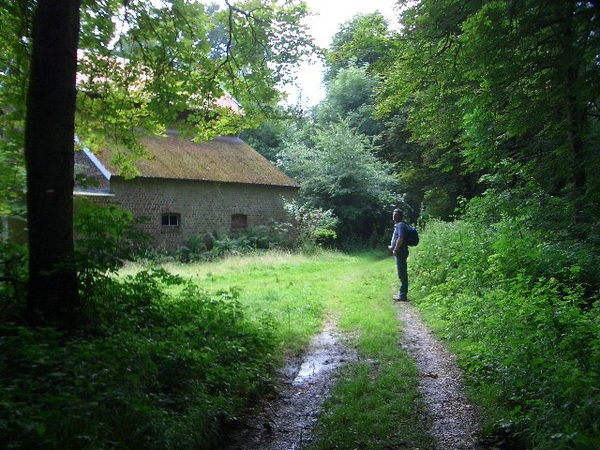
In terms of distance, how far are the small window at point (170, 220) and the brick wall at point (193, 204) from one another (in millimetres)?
153

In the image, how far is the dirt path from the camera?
4.05 metres

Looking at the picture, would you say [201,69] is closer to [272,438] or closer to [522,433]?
[272,438]

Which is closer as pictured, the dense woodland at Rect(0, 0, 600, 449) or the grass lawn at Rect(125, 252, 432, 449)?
the grass lawn at Rect(125, 252, 432, 449)

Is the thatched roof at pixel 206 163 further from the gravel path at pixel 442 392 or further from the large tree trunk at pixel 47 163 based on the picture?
the gravel path at pixel 442 392

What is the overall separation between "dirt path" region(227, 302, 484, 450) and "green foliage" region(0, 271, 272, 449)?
29cm

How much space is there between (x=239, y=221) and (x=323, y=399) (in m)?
17.9

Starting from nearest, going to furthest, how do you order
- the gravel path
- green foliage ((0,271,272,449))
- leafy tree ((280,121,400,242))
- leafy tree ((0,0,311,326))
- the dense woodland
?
1. green foliage ((0,271,272,449))
2. the gravel path
3. the dense woodland
4. leafy tree ((0,0,311,326))
5. leafy tree ((280,121,400,242))

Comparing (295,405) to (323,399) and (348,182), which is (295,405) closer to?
(323,399)

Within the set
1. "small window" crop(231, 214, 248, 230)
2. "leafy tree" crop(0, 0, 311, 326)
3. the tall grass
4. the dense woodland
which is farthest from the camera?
"small window" crop(231, 214, 248, 230)

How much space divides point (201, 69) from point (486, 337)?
6768 millimetres

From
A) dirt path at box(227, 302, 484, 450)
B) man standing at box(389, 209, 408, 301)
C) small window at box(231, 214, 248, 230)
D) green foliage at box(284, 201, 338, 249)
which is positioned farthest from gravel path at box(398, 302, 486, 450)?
small window at box(231, 214, 248, 230)

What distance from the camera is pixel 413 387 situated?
5.02 meters

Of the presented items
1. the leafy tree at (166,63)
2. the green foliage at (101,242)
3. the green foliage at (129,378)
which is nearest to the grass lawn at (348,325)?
the green foliage at (129,378)

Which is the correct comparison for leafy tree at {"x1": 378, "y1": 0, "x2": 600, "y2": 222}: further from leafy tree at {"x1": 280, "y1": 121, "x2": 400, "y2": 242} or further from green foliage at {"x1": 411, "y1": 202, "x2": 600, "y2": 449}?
leafy tree at {"x1": 280, "y1": 121, "x2": 400, "y2": 242}
